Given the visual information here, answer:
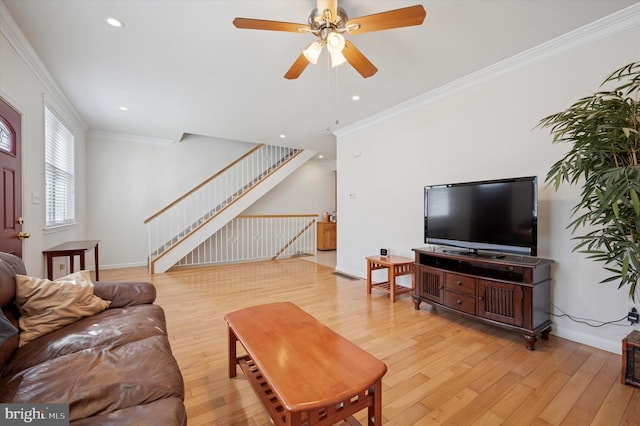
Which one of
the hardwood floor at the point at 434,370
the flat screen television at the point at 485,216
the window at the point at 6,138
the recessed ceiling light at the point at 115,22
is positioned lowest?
the hardwood floor at the point at 434,370

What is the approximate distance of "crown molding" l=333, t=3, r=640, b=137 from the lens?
2.10 m

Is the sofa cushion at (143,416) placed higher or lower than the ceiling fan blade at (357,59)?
lower

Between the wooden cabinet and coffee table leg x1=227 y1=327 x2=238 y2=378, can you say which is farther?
the wooden cabinet

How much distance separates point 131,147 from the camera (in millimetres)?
5492

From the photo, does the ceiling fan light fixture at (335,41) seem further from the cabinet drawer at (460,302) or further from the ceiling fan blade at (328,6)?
the cabinet drawer at (460,302)

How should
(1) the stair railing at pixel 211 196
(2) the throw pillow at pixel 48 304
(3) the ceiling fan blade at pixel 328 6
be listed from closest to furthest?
(2) the throw pillow at pixel 48 304 < (3) the ceiling fan blade at pixel 328 6 < (1) the stair railing at pixel 211 196

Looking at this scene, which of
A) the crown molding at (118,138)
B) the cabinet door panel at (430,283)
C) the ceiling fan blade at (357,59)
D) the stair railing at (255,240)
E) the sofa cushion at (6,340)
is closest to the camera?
the sofa cushion at (6,340)

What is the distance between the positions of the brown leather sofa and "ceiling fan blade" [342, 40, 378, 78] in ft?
7.46

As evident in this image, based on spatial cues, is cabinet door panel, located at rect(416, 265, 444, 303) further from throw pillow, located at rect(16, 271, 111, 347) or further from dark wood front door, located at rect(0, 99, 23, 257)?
dark wood front door, located at rect(0, 99, 23, 257)

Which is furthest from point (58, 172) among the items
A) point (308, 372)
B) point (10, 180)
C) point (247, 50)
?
point (308, 372)

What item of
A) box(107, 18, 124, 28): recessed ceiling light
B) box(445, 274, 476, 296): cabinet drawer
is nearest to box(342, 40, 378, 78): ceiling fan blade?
box(107, 18, 124, 28): recessed ceiling light

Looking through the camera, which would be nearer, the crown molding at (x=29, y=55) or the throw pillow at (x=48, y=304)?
the throw pillow at (x=48, y=304)

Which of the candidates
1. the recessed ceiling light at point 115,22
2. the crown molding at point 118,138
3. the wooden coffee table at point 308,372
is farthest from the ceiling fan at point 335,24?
the crown molding at point 118,138

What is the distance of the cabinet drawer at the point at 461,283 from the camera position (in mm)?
2590
